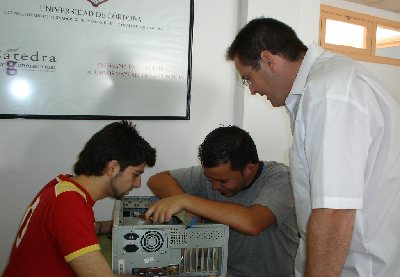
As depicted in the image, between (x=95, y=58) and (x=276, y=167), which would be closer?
(x=276, y=167)

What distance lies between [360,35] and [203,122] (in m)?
2.67

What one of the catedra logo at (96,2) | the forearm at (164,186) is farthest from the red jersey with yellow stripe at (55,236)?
the catedra logo at (96,2)

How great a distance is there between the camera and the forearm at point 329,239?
0.86m

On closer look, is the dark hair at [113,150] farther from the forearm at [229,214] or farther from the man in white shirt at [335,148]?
the man in white shirt at [335,148]

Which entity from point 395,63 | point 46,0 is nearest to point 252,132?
point 46,0

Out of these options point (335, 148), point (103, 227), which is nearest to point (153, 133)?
point (103, 227)

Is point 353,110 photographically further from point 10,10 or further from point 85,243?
Answer: point 10,10

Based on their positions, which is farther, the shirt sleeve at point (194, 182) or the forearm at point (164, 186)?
the shirt sleeve at point (194, 182)

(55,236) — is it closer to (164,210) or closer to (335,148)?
(164,210)

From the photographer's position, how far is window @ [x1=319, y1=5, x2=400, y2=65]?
12.2ft

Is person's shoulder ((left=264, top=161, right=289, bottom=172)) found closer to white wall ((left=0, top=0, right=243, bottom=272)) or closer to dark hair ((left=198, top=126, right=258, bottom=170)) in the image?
dark hair ((left=198, top=126, right=258, bottom=170))

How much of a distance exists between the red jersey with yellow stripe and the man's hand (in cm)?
19

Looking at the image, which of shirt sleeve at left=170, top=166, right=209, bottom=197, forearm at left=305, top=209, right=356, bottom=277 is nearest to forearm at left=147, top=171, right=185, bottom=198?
shirt sleeve at left=170, top=166, right=209, bottom=197

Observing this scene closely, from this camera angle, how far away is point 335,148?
85cm
